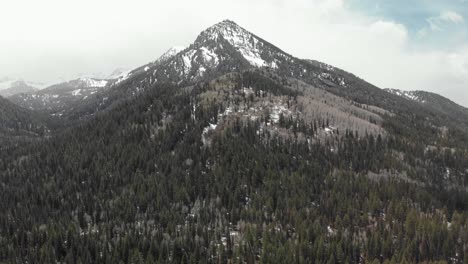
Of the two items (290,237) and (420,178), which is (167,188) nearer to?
(290,237)

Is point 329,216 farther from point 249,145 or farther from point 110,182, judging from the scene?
point 110,182

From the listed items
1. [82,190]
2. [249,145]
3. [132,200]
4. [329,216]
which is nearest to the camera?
[329,216]

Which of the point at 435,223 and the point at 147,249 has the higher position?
the point at 435,223

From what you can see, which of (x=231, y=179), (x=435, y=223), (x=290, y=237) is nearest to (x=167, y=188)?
(x=231, y=179)

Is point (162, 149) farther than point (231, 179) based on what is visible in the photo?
Yes

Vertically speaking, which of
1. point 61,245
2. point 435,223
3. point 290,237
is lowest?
point 61,245

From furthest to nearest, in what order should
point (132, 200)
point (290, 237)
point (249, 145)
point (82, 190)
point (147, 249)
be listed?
point (249, 145) → point (82, 190) → point (132, 200) → point (290, 237) → point (147, 249)

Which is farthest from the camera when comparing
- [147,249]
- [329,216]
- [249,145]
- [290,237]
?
[249,145]

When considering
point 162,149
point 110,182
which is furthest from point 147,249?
point 162,149

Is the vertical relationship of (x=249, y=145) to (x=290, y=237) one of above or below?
above
